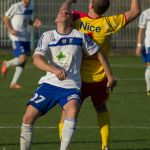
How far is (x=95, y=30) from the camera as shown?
10.7 meters

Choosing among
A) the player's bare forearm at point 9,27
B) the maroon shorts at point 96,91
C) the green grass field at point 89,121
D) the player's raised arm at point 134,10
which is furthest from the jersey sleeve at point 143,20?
the player's raised arm at point 134,10

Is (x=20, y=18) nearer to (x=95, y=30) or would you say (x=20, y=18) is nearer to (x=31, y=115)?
(x=95, y=30)

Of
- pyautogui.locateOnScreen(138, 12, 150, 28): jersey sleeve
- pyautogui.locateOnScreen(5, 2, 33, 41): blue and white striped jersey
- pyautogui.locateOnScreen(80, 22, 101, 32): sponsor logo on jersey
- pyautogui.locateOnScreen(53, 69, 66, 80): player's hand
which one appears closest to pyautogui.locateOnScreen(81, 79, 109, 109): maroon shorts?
pyautogui.locateOnScreen(80, 22, 101, 32): sponsor logo on jersey

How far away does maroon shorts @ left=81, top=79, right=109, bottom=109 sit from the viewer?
1077 cm

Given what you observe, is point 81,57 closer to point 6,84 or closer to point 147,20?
point 147,20

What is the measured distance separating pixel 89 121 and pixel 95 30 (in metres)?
3.58

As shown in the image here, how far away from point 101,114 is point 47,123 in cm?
283

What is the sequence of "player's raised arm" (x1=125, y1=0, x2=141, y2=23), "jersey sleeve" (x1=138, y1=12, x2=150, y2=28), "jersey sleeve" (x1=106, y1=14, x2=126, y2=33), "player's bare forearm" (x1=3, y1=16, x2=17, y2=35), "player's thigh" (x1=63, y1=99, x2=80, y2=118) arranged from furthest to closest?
"player's bare forearm" (x1=3, y1=16, x2=17, y2=35) → "jersey sleeve" (x1=138, y1=12, x2=150, y2=28) → "jersey sleeve" (x1=106, y1=14, x2=126, y2=33) → "player's raised arm" (x1=125, y1=0, x2=141, y2=23) → "player's thigh" (x1=63, y1=99, x2=80, y2=118)

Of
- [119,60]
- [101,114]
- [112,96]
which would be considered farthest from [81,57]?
[119,60]

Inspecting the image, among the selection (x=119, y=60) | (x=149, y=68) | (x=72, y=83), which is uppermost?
(x=72, y=83)

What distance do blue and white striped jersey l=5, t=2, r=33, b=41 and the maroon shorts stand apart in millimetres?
10585

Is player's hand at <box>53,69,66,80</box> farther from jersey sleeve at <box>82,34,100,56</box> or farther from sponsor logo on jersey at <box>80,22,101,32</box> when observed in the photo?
sponsor logo on jersey at <box>80,22,101,32</box>

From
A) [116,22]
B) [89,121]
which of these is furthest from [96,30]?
[89,121]

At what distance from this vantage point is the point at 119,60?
31656 mm
